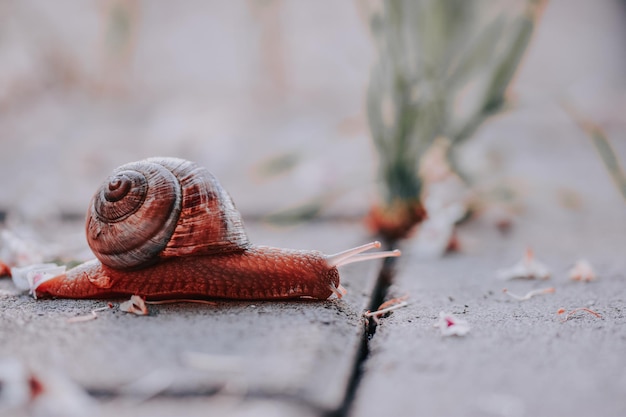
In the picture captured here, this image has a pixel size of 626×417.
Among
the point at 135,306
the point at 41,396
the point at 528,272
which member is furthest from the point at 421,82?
the point at 41,396

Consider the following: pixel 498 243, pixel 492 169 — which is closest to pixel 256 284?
pixel 498 243

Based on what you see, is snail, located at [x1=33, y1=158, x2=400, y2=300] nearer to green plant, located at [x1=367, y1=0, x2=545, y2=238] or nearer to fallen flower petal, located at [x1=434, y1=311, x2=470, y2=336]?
fallen flower petal, located at [x1=434, y1=311, x2=470, y2=336]

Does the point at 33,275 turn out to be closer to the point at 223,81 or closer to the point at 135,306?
the point at 135,306

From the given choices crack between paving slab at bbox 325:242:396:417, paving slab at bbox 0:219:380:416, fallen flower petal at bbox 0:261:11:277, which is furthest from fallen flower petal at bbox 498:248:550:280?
fallen flower petal at bbox 0:261:11:277

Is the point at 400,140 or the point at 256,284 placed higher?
the point at 400,140

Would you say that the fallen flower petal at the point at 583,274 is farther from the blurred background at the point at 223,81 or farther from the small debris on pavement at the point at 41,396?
the blurred background at the point at 223,81

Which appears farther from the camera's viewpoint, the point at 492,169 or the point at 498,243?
the point at 492,169

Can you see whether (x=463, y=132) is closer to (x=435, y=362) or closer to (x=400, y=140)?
(x=400, y=140)
